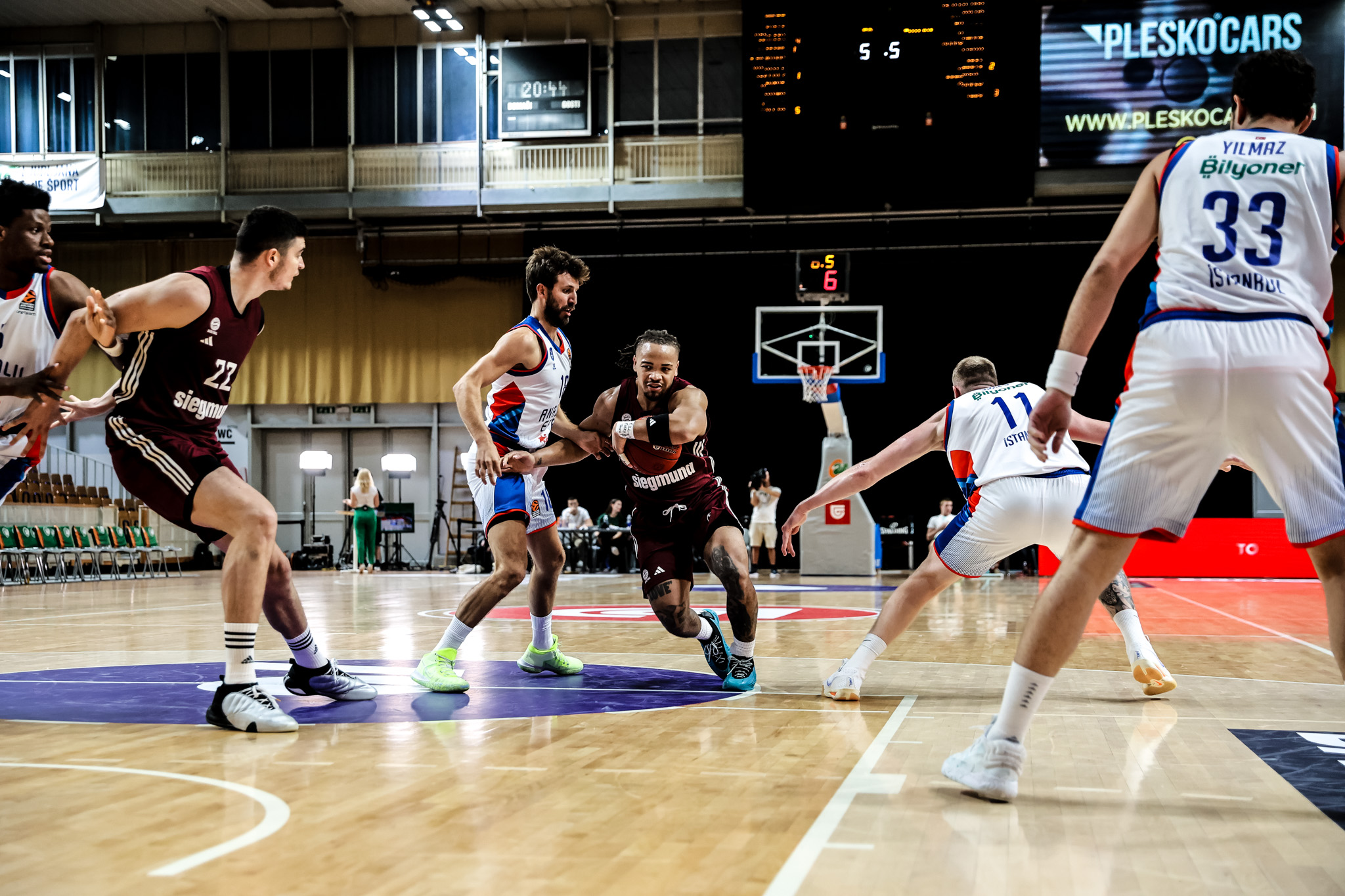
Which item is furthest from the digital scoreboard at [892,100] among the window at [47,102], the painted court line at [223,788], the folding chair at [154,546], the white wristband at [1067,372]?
the painted court line at [223,788]

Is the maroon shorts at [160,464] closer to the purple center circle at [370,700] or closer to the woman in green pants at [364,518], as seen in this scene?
the purple center circle at [370,700]

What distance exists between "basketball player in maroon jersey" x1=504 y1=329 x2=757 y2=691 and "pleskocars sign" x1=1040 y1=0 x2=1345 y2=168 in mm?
13809

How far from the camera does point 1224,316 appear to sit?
8.81 feet

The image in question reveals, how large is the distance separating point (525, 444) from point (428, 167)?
658 inches

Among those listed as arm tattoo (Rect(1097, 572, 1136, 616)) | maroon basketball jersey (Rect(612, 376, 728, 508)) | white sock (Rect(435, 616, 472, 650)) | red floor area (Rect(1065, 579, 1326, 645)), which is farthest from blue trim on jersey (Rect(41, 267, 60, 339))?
red floor area (Rect(1065, 579, 1326, 645))

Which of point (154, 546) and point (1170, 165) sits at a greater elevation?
point (1170, 165)

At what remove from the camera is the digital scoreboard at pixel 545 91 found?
20.4 metres

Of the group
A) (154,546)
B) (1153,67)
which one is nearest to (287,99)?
(154,546)

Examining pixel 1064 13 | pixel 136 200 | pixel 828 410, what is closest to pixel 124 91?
pixel 136 200

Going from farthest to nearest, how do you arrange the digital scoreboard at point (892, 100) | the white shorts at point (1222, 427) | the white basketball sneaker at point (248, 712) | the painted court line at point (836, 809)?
the digital scoreboard at point (892, 100) < the white basketball sneaker at point (248, 712) < the white shorts at point (1222, 427) < the painted court line at point (836, 809)

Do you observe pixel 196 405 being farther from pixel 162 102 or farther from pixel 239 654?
pixel 162 102

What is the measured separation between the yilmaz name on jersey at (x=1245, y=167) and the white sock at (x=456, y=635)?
345 cm

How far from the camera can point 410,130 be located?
21.1 meters

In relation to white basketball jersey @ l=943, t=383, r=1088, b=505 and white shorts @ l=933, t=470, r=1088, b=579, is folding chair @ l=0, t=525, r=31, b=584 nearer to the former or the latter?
white basketball jersey @ l=943, t=383, r=1088, b=505
